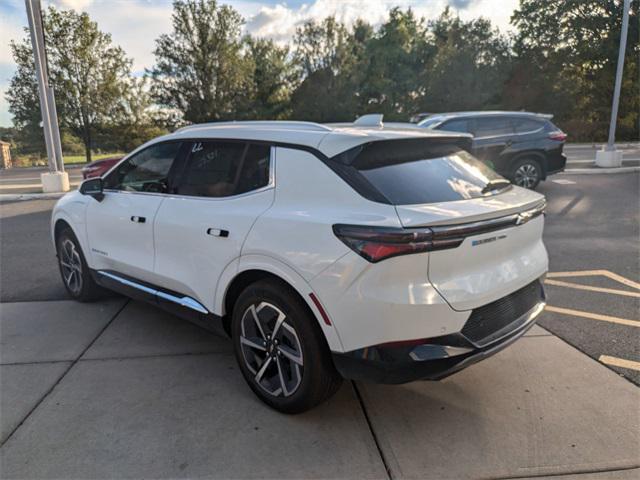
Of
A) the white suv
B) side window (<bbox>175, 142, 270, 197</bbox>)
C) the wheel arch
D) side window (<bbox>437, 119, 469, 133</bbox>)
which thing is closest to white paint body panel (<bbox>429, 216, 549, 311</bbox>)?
the white suv

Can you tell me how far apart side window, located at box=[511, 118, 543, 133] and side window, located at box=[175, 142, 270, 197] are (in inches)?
354

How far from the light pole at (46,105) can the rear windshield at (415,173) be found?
12640mm

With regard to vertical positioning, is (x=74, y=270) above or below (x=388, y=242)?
below

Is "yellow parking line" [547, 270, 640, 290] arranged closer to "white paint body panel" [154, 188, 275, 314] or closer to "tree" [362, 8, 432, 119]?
"white paint body panel" [154, 188, 275, 314]

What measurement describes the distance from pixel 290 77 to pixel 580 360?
39.9 meters

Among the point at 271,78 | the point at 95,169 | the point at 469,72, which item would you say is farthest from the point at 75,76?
the point at 469,72

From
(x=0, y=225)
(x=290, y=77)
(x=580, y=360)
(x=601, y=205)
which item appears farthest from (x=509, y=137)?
(x=290, y=77)

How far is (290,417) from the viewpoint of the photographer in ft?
9.49

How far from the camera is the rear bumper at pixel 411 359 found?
2.38 metres

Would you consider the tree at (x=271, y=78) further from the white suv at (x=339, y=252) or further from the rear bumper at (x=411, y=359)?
the rear bumper at (x=411, y=359)

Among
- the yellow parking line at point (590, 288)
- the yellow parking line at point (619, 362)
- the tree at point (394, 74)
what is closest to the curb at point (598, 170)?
the yellow parking line at point (590, 288)

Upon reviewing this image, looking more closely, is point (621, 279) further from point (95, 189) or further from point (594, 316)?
point (95, 189)

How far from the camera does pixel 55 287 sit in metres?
5.34

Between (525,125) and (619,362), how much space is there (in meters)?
8.31
